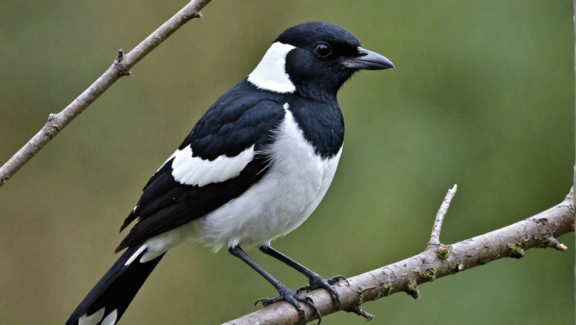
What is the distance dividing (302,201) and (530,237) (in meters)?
1.01

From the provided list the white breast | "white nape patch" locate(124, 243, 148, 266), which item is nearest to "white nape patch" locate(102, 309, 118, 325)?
"white nape patch" locate(124, 243, 148, 266)

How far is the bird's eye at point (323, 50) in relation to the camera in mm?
2834

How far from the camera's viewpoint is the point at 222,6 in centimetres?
501

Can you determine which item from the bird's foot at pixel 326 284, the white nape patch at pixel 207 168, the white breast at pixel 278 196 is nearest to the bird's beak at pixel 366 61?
the white breast at pixel 278 196

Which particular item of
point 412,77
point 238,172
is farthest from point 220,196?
point 412,77

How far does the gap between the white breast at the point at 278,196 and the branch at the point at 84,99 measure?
77 cm

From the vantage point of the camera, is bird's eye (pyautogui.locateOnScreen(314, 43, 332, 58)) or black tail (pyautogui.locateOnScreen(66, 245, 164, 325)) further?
bird's eye (pyautogui.locateOnScreen(314, 43, 332, 58))

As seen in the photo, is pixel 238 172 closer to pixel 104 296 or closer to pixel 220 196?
pixel 220 196

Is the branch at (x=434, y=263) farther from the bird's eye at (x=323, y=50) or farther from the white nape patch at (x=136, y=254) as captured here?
the bird's eye at (x=323, y=50)

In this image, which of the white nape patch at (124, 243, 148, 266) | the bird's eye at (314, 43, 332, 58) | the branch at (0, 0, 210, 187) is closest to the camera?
the branch at (0, 0, 210, 187)

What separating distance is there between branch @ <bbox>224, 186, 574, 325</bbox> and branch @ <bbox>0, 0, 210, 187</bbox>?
3.29ft

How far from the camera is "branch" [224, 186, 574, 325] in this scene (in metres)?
2.57

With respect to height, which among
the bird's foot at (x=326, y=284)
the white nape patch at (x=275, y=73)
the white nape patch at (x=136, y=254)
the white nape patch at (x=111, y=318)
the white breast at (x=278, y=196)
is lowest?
the white nape patch at (x=111, y=318)

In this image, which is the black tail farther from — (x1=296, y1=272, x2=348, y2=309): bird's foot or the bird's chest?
(x1=296, y1=272, x2=348, y2=309): bird's foot
